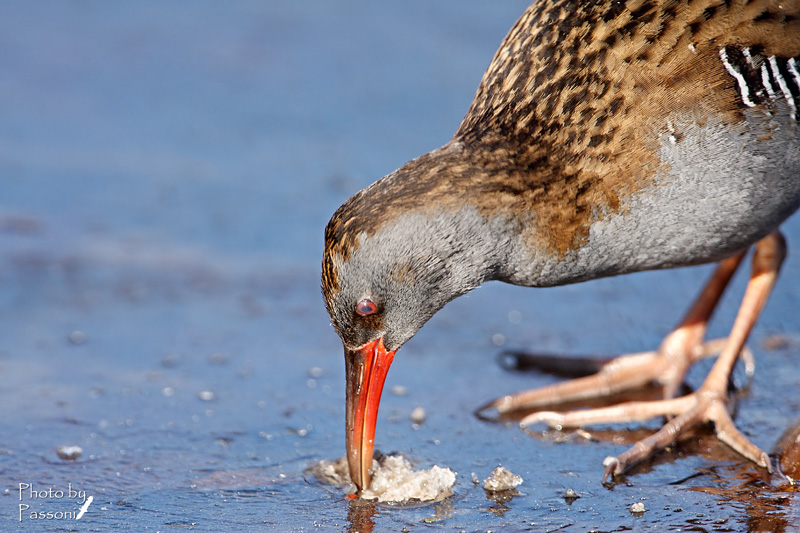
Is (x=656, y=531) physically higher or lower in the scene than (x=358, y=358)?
lower

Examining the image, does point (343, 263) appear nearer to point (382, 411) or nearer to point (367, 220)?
point (367, 220)

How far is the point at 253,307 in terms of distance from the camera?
6.71m

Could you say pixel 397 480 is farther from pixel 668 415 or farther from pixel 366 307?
pixel 668 415

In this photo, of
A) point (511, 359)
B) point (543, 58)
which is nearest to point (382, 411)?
point (511, 359)

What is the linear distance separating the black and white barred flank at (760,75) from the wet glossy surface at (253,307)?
1672 millimetres

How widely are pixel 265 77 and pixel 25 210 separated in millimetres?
3191

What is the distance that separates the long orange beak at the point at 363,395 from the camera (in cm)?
455

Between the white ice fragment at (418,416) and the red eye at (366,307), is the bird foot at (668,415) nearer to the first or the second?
the white ice fragment at (418,416)

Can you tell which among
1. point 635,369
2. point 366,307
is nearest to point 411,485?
point 366,307

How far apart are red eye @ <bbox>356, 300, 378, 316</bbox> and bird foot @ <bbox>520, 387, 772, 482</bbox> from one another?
1291mm

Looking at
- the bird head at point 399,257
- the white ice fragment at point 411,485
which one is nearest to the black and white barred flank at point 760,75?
the bird head at point 399,257

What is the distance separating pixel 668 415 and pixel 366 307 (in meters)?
1.90

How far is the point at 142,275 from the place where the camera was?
702 cm

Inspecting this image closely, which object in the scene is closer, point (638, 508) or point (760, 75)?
point (638, 508)
